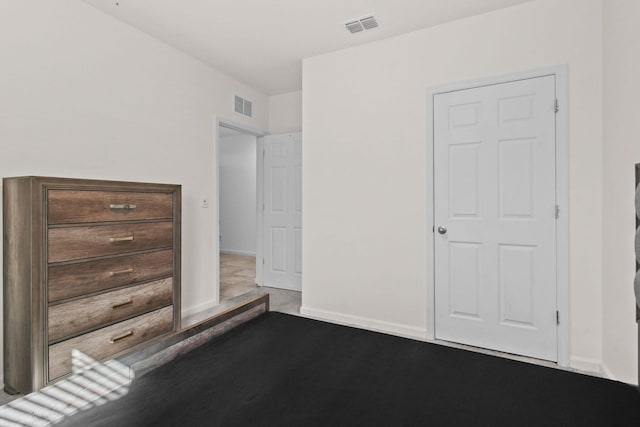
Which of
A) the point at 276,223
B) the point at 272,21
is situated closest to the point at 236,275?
the point at 276,223

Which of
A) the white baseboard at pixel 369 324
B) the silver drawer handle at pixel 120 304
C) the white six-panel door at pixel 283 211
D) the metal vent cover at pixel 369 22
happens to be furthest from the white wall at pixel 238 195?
the silver drawer handle at pixel 120 304

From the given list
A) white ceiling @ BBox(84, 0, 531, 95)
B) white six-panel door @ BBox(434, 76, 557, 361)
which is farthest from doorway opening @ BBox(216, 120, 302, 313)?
white six-panel door @ BBox(434, 76, 557, 361)

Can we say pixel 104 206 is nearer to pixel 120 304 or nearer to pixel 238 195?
pixel 120 304

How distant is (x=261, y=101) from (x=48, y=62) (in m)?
2.42

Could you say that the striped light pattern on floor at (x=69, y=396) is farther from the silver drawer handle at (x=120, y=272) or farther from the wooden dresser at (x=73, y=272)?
the silver drawer handle at (x=120, y=272)

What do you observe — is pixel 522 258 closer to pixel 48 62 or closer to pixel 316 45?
pixel 316 45

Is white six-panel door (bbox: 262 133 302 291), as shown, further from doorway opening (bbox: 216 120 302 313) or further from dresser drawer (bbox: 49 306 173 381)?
dresser drawer (bbox: 49 306 173 381)

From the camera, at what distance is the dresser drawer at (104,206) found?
73.9 inches

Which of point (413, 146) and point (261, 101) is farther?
point (261, 101)

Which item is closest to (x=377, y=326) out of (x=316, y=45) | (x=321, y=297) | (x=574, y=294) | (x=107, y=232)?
(x=321, y=297)

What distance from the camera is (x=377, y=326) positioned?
2979mm

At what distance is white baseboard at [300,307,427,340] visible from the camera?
2.82 meters

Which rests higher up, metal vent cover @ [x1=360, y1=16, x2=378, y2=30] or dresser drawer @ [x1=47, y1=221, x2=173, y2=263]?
metal vent cover @ [x1=360, y1=16, x2=378, y2=30]

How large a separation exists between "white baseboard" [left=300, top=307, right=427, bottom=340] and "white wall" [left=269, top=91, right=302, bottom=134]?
2.32m
